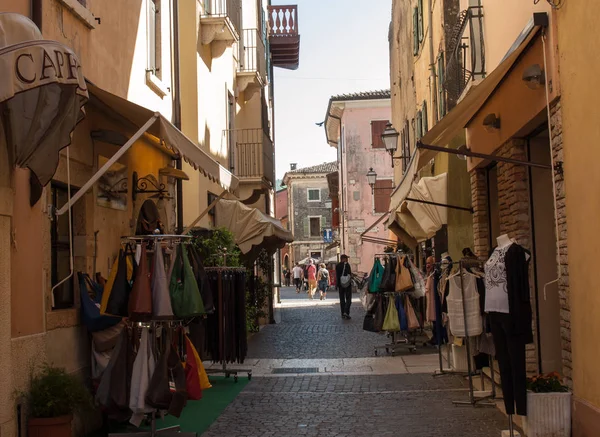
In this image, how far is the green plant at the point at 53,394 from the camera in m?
7.47

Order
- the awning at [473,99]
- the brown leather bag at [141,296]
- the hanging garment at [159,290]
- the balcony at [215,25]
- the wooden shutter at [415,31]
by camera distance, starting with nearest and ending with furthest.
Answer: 1. the brown leather bag at [141,296]
2. the hanging garment at [159,290]
3. the awning at [473,99]
4. the balcony at [215,25]
5. the wooden shutter at [415,31]

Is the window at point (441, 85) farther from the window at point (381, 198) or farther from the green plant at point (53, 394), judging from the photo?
the window at point (381, 198)

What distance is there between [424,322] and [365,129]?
117ft

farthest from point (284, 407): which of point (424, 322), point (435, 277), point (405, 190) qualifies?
point (424, 322)

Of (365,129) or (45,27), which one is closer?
(45,27)

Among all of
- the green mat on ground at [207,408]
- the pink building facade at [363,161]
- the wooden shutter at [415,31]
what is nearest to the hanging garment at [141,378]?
the green mat on ground at [207,408]

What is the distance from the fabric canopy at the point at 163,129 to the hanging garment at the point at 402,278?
641 cm

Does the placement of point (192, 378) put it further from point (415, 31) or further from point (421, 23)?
point (415, 31)

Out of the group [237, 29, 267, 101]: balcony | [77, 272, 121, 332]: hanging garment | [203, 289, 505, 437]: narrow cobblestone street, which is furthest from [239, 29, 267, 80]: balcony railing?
[77, 272, 121, 332]: hanging garment

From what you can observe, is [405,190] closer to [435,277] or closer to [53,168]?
[435,277]

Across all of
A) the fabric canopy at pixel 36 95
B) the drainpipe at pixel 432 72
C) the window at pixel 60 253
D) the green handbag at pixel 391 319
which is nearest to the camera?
the fabric canopy at pixel 36 95

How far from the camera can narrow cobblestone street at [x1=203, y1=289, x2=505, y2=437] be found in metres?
9.15

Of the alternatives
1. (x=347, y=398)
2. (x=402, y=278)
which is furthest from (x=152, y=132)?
(x=402, y=278)

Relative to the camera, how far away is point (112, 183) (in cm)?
1070
